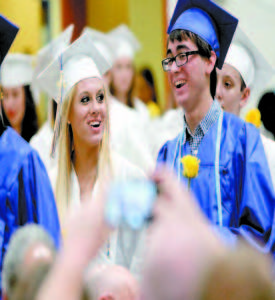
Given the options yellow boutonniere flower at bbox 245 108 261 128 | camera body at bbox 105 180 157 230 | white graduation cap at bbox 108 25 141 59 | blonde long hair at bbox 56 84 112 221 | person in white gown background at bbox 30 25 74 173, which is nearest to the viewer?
camera body at bbox 105 180 157 230

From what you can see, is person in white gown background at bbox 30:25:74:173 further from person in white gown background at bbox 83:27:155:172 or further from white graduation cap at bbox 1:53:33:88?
person in white gown background at bbox 83:27:155:172

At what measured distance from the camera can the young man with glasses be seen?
11.4ft

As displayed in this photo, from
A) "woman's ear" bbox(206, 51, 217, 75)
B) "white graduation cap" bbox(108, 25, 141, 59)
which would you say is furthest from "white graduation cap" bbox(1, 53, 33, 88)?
"woman's ear" bbox(206, 51, 217, 75)

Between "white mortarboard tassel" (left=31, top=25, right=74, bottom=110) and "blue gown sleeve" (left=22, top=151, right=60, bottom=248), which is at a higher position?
"white mortarboard tassel" (left=31, top=25, right=74, bottom=110)

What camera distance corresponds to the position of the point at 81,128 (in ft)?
14.7

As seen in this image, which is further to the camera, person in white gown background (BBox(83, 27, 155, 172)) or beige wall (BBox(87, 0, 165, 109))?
beige wall (BBox(87, 0, 165, 109))

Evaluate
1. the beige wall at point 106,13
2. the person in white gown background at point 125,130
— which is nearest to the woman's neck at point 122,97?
the person in white gown background at point 125,130

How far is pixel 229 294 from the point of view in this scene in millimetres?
1431

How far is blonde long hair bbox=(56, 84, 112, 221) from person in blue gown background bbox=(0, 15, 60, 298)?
729 mm

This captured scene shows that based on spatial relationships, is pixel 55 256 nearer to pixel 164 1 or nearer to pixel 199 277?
pixel 199 277

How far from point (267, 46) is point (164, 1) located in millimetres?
4258

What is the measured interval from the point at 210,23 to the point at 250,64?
1215 mm

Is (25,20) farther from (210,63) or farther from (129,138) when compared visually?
(210,63)

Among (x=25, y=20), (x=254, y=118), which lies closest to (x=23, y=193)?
(x=254, y=118)
